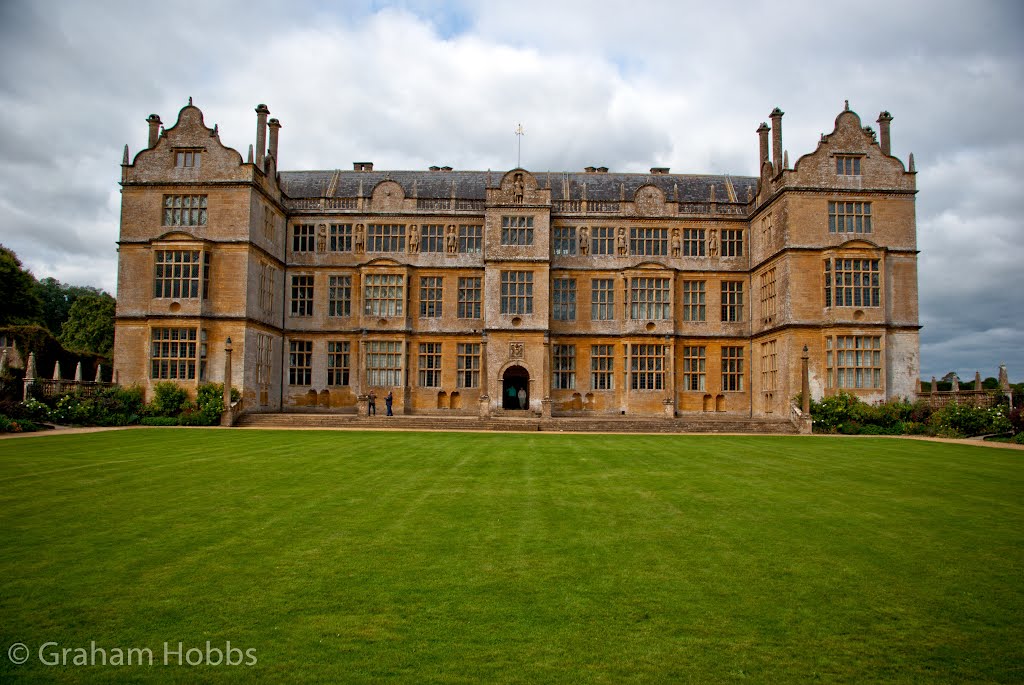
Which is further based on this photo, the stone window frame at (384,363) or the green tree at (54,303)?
the green tree at (54,303)

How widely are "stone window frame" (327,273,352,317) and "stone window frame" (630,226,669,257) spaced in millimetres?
15041

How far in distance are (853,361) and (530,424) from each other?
47.2ft

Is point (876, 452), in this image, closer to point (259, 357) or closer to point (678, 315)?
point (678, 315)

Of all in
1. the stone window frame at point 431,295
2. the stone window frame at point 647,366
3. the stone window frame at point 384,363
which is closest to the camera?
the stone window frame at point 384,363

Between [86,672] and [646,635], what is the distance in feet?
12.7

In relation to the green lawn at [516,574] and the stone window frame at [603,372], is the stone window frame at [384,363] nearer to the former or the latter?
the stone window frame at [603,372]

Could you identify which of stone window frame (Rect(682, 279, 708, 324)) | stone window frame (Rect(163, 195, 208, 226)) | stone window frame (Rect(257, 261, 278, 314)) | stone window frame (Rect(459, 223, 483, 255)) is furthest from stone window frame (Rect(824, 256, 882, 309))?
stone window frame (Rect(163, 195, 208, 226))

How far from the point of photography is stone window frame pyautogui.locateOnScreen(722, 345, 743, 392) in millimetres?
34281

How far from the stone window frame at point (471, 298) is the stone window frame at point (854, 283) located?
53.9 feet

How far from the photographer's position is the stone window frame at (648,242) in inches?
1369

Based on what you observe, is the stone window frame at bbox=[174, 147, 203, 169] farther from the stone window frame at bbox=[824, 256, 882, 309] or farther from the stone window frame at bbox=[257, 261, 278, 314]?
the stone window frame at bbox=[824, 256, 882, 309]

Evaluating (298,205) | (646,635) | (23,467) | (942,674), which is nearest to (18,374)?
(298,205)

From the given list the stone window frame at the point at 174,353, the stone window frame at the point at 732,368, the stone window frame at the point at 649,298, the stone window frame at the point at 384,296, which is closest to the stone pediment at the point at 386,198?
the stone window frame at the point at 384,296

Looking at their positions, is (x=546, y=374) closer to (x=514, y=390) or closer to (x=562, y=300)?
(x=562, y=300)
